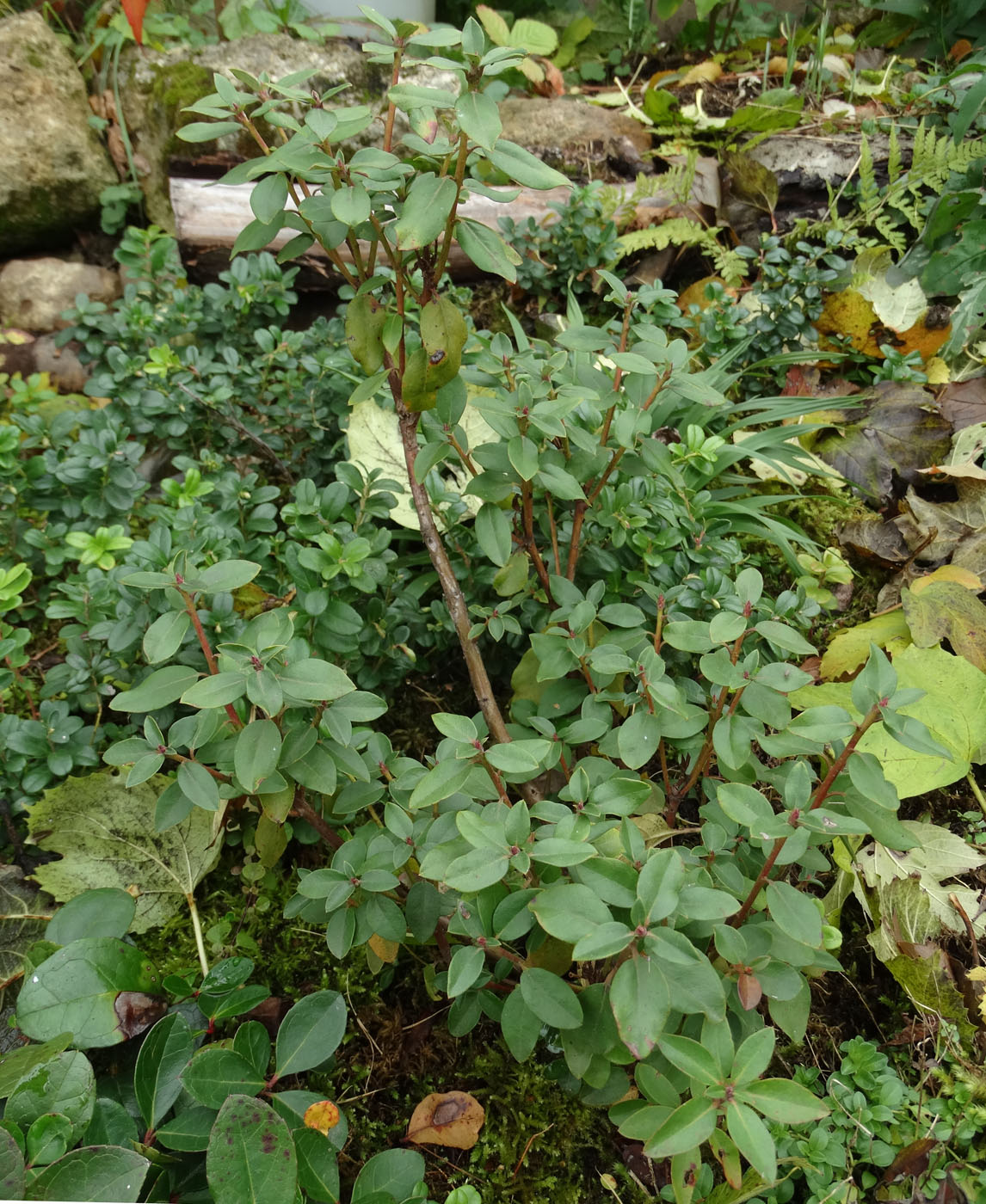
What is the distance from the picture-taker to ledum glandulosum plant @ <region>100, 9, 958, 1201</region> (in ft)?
3.50

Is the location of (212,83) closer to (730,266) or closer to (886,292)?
(730,266)

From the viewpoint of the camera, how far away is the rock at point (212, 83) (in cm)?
331

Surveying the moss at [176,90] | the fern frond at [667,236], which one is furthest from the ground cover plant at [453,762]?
the moss at [176,90]

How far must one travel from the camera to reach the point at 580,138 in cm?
339

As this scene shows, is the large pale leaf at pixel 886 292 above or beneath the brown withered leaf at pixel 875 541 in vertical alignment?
above

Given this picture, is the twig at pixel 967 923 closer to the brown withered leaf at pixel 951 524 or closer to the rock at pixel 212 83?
the brown withered leaf at pixel 951 524

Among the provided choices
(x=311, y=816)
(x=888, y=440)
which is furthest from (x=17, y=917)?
(x=888, y=440)

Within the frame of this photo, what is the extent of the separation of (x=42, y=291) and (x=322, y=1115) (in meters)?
3.54

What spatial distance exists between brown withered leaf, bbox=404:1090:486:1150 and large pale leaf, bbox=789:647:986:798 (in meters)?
1.02

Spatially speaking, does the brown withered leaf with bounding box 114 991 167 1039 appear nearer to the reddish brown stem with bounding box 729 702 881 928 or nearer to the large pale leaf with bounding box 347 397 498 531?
the reddish brown stem with bounding box 729 702 881 928

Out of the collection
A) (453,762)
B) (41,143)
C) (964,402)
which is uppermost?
(41,143)

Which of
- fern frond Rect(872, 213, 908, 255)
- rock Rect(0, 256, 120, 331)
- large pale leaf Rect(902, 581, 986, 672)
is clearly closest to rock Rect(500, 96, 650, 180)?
fern frond Rect(872, 213, 908, 255)

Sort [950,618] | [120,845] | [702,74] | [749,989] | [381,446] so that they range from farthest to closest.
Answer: [702,74], [381,446], [950,618], [120,845], [749,989]

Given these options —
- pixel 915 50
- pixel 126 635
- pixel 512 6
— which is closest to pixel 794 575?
pixel 126 635
